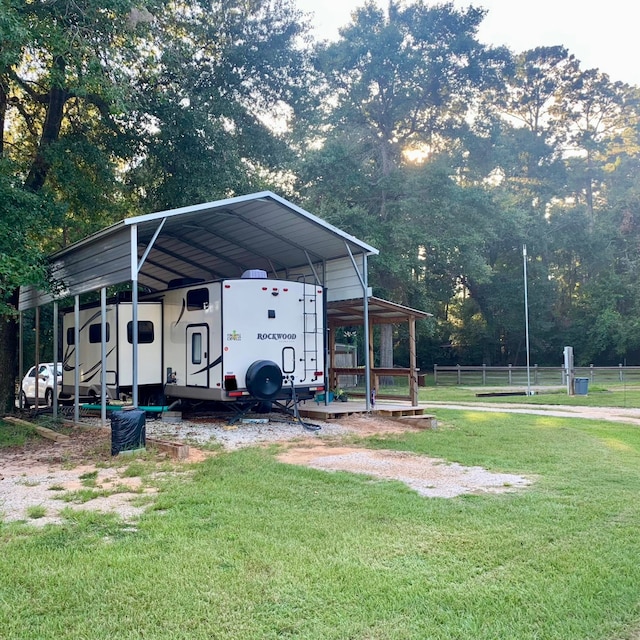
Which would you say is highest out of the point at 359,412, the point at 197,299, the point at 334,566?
the point at 197,299

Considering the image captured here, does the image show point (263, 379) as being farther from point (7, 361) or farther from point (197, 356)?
point (7, 361)

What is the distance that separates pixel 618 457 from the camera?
8.61m

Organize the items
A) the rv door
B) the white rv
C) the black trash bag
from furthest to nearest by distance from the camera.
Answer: the rv door < the white rv < the black trash bag

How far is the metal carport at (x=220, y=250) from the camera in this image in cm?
1090

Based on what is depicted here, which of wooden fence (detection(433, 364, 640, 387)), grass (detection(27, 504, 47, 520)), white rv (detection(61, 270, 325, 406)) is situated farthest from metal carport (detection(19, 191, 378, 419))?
wooden fence (detection(433, 364, 640, 387))

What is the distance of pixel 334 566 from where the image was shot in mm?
4051

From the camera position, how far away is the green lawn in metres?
3.28

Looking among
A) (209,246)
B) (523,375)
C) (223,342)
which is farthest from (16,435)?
(523,375)

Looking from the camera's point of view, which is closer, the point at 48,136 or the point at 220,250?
the point at 48,136

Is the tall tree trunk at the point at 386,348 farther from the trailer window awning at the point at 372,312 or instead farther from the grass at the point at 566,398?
the trailer window awning at the point at 372,312

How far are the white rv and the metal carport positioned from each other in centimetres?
103

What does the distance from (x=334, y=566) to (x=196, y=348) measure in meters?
8.50

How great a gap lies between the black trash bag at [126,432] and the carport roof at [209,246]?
2491 millimetres

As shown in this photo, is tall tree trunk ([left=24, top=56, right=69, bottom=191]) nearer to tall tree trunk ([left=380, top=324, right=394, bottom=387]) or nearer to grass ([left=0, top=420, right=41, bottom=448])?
grass ([left=0, top=420, right=41, bottom=448])
